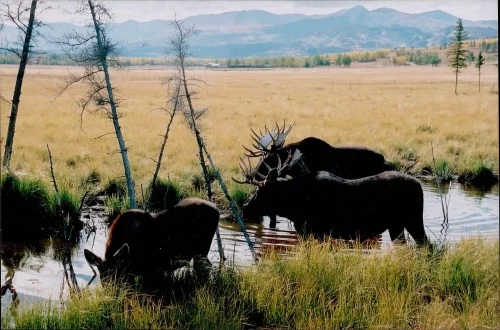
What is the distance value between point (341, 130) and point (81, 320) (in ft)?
53.2

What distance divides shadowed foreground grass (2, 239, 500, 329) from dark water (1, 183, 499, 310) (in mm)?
415

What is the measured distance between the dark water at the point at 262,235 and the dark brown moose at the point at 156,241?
46 centimetres

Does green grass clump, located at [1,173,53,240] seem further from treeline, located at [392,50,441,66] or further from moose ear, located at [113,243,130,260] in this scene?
treeline, located at [392,50,441,66]

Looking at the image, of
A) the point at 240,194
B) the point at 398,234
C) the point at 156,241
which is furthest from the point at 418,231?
the point at 240,194

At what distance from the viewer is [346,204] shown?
6.93m

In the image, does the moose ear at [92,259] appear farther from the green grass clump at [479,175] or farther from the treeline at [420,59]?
the treeline at [420,59]

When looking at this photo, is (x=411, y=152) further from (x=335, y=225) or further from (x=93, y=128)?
(x=93, y=128)

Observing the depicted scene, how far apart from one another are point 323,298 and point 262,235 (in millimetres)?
3187

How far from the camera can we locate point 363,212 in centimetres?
692

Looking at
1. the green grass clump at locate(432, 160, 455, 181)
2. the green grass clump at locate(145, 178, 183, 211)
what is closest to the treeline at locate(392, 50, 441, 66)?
the green grass clump at locate(432, 160, 455, 181)

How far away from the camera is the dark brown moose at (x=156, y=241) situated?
5.35m

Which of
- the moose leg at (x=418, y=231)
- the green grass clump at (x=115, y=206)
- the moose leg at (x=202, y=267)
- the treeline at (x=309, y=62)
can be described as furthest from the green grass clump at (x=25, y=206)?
the treeline at (x=309, y=62)

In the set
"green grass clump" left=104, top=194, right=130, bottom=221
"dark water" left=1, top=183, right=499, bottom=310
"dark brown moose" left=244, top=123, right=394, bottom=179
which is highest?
"dark brown moose" left=244, top=123, right=394, bottom=179

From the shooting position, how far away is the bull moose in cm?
678
